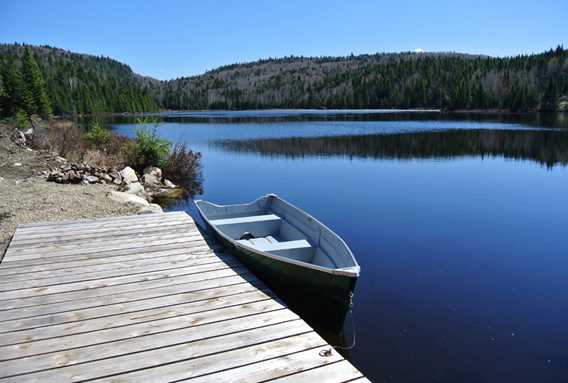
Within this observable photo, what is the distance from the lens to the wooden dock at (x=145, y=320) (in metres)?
3.60

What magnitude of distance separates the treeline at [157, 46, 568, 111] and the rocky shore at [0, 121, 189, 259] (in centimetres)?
9469

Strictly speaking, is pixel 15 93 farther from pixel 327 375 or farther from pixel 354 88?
pixel 354 88

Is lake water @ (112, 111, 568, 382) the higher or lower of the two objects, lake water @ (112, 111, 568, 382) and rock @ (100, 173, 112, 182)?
the lower

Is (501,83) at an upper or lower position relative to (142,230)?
upper

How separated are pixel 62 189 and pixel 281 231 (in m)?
7.07

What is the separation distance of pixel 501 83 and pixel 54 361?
406 feet

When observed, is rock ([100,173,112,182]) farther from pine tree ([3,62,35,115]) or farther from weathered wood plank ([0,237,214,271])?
pine tree ([3,62,35,115])

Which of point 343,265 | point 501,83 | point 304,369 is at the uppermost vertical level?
point 501,83

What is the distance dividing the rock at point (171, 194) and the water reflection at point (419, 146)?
34.1 feet

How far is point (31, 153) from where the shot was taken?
17.5 metres

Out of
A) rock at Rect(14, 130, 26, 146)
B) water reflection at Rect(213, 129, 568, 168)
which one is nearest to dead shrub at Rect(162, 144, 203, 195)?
rock at Rect(14, 130, 26, 146)

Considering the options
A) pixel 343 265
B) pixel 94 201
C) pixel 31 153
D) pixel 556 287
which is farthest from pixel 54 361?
pixel 31 153

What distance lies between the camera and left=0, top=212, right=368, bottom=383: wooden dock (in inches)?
142

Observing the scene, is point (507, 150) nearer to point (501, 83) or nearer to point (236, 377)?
point (236, 377)
